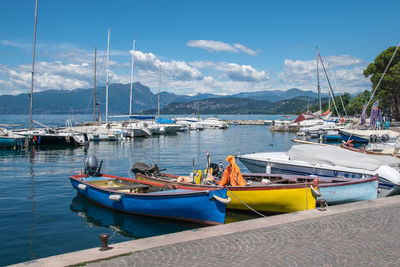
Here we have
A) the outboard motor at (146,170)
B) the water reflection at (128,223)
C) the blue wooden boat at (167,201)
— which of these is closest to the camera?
the blue wooden boat at (167,201)

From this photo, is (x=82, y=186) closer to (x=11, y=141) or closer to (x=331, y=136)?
(x=11, y=141)

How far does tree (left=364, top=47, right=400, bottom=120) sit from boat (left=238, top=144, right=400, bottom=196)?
5097cm

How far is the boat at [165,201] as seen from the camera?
11080 millimetres

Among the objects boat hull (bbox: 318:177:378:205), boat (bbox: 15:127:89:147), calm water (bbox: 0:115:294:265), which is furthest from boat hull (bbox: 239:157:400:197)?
boat (bbox: 15:127:89:147)

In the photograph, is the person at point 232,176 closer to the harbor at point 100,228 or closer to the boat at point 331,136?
the harbor at point 100,228

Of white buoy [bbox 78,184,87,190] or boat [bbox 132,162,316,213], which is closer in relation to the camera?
boat [bbox 132,162,316,213]

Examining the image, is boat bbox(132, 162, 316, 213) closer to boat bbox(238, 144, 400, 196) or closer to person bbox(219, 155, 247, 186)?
person bbox(219, 155, 247, 186)

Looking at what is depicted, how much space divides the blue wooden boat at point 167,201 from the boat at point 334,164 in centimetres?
702

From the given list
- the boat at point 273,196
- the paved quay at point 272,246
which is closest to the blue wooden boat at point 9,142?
the boat at point 273,196

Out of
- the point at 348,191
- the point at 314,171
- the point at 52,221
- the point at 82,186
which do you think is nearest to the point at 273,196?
the point at 348,191

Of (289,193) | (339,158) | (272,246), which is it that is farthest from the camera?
→ (339,158)

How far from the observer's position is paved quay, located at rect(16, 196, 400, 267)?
639cm

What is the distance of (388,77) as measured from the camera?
61.2 m

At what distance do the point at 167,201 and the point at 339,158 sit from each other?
8.97m
